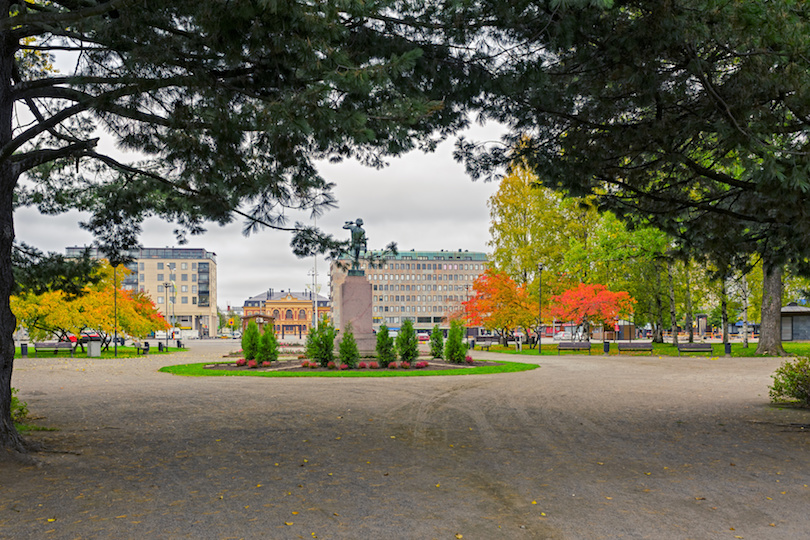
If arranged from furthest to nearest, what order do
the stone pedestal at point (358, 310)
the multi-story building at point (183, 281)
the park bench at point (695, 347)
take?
1. the multi-story building at point (183, 281)
2. the park bench at point (695, 347)
3. the stone pedestal at point (358, 310)

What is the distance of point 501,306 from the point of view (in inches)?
1427

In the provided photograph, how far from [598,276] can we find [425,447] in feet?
109

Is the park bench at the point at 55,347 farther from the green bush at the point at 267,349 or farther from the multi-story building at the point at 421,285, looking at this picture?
the multi-story building at the point at 421,285

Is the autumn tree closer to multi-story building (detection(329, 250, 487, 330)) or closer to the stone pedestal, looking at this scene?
the stone pedestal

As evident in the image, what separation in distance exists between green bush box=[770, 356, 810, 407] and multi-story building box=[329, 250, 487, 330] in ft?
432

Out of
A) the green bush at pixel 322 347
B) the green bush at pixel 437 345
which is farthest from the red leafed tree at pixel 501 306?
the green bush at pixel 322 347

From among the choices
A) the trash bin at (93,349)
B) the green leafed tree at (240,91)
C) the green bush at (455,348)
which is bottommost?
the trash bin at (93,349)

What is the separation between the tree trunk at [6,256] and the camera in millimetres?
6996

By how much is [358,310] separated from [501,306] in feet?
46.8

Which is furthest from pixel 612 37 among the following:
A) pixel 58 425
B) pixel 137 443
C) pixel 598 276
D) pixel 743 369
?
pixel 598 276

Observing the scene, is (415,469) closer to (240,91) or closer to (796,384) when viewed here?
(240,91)

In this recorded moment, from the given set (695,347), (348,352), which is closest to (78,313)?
(348,352)

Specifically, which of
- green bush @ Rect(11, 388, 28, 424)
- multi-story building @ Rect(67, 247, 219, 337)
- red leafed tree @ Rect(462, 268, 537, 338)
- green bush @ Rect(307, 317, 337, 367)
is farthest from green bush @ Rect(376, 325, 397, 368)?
multi-story building @ Rect(67, 247, 219, 337)

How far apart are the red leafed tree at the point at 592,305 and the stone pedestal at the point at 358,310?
15.3 metres
